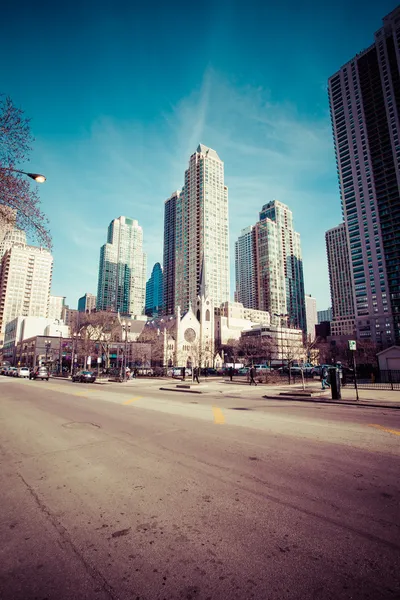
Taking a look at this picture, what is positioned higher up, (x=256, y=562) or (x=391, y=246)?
(x=391, y=246)

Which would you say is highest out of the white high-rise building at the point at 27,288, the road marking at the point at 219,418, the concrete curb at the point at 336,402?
the white high-rise building at the point at 27,288

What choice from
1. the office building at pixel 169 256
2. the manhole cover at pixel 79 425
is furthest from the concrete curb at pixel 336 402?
the office building at pixel 169 256

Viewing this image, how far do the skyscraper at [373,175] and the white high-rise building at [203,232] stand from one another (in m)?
60.8

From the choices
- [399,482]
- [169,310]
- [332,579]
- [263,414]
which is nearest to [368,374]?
[263,414]

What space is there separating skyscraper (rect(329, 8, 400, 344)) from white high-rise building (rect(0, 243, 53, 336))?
149227 millimetres

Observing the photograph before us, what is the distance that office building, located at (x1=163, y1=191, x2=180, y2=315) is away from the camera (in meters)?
172

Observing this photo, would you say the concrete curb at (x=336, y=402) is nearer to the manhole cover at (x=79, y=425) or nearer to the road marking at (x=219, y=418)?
the road marking at (x=219, y=418)

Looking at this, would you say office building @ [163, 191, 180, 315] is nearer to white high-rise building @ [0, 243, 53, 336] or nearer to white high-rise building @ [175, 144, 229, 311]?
white high-rise building @ [175, 144, 229, 311]

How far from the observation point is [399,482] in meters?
4.51

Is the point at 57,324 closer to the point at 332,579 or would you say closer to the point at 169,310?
the point at 169,310

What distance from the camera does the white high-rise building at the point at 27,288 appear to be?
143 meters

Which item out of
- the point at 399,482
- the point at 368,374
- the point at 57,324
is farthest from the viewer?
the point at 57,324

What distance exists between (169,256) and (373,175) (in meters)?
114

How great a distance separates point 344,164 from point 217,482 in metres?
173
